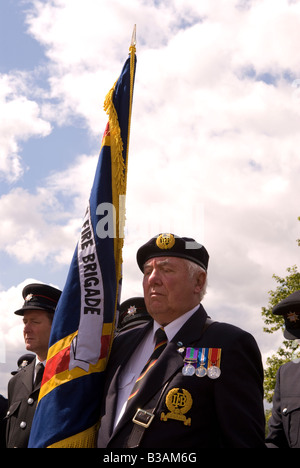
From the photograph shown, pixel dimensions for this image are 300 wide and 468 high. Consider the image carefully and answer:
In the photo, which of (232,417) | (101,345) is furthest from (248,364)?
(101,345)

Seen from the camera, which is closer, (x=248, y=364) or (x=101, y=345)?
(x=248, y=364)

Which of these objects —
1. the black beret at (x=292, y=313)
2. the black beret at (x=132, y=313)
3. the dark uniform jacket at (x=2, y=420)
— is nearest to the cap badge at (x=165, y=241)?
the black beret at (x=292, y=313)

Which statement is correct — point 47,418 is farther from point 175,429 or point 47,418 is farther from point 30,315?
point 30,315

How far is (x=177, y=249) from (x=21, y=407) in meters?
2.43

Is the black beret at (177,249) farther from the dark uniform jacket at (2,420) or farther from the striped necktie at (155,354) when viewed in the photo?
the dark uniform jacket at (2,420)

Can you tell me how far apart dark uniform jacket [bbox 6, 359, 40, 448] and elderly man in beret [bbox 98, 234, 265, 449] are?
1399 mm

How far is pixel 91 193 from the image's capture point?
481 centimetres

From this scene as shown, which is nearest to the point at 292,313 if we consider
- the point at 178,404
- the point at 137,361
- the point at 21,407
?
the point at 137,361

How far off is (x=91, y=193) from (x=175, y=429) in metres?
2.22

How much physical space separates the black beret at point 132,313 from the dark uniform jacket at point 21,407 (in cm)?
115

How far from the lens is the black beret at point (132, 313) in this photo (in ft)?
20.1

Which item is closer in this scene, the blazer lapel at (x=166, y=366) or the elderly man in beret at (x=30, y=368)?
the blazer lapel at (x=166, y=366)

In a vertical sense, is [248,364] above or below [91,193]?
below

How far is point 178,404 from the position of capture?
3.40 m
